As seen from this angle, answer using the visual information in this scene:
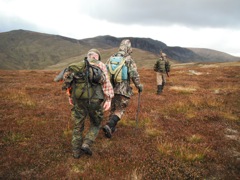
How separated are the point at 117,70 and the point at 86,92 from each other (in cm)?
204

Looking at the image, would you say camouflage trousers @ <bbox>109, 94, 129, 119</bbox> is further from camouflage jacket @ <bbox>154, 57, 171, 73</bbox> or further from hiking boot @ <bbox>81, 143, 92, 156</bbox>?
camouflage jacket @ <bbox>154, 57, 171, 73</bbox>

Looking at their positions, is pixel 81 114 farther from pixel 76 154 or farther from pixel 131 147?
pixel 131 147

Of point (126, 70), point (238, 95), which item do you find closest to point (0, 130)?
point (126, 70)

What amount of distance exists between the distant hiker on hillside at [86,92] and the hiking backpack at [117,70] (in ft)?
4.36

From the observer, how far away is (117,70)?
7332mm

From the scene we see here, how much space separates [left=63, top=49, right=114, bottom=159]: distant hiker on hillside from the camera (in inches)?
218

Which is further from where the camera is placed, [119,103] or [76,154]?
[119,103]

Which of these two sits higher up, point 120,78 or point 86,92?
point 120,78

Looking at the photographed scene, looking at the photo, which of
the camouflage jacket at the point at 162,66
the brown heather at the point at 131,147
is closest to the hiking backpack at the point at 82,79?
the brown heather at the point at 131,147

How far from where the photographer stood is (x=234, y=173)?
5.12 meters

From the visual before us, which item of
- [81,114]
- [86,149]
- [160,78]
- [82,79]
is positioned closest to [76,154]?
[86,149]

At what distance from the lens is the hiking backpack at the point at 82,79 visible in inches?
216

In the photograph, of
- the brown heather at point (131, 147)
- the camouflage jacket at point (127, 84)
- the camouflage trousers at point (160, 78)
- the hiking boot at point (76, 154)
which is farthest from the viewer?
the camouflage trousers at point (160, 78)

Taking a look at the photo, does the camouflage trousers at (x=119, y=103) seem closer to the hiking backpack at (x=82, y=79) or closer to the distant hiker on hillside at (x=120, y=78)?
the distant hiker on hillside at (x=120, y=78)
